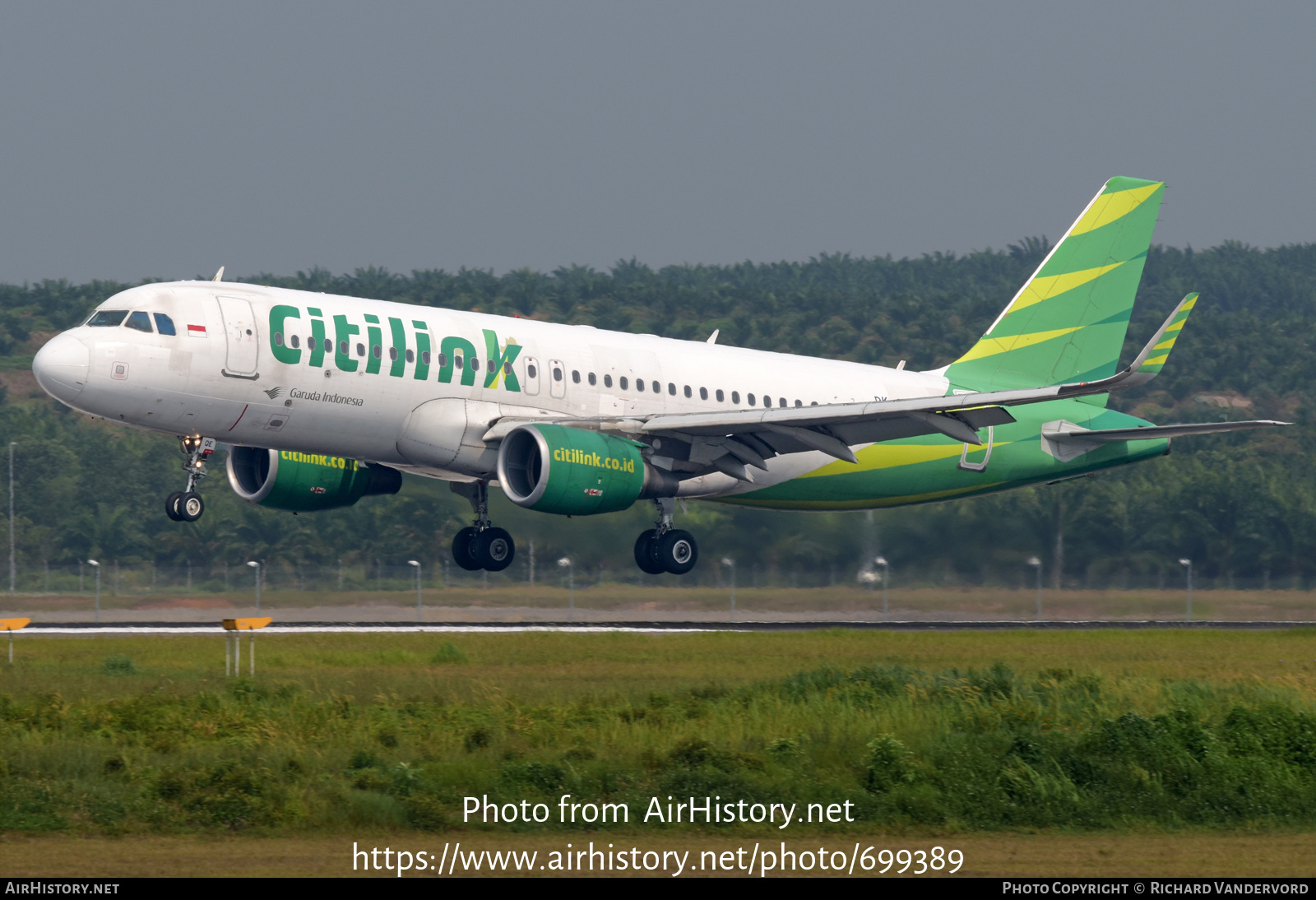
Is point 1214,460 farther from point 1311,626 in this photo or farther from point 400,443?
point 400,443

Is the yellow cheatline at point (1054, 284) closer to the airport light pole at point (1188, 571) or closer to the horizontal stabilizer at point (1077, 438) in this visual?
the horizontal stabilizer at point (1077, 438)

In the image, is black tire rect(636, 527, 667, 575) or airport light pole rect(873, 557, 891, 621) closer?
black tire rect(636, 527, 667, 575)

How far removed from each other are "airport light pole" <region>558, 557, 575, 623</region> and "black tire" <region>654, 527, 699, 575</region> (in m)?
6.10

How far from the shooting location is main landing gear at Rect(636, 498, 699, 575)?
38.1 meters

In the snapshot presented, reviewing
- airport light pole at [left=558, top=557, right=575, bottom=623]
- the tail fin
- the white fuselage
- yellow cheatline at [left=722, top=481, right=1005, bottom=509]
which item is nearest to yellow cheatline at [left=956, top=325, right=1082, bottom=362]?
the tail fin

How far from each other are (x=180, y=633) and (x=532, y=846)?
78.5ft

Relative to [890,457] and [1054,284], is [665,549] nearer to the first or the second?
[890,457]

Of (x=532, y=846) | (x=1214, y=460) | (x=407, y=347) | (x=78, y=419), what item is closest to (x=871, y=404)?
(x=407, y=347)

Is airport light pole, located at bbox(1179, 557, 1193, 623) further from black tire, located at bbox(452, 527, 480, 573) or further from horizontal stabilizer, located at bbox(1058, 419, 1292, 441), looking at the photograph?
black tire, located at bbox(452, 527, 480, 573)

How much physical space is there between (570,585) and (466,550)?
25.3ft

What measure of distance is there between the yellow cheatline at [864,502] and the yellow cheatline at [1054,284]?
17.2ft

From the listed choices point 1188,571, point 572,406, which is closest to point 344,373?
point 572,406

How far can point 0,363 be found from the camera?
374 feet

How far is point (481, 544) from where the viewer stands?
37969 millimetres
